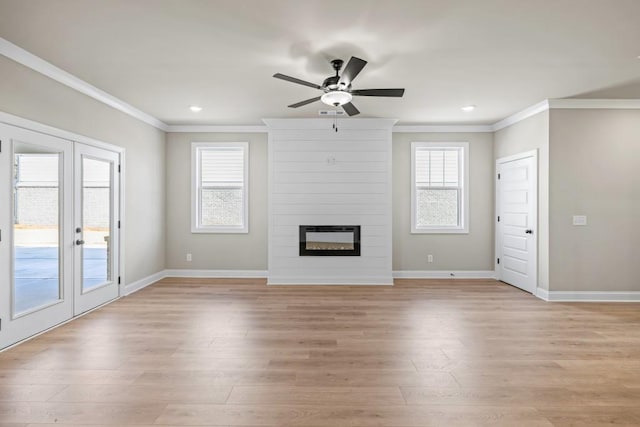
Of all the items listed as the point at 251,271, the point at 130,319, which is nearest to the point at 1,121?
the point at 130,319

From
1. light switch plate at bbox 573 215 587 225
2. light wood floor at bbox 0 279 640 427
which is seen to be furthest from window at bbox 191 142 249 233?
light switch plate at bbox 573 215 587 225

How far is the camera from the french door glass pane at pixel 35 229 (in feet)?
11.2

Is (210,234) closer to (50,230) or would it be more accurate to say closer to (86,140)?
(86,140)

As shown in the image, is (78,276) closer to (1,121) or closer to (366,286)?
(1,121)

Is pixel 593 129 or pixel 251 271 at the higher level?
pixel 593 129

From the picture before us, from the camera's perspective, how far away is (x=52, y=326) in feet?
12.5

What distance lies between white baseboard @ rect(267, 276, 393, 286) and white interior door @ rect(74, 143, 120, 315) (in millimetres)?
2360

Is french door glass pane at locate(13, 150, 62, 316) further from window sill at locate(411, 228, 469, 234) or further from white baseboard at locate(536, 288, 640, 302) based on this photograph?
white baseboard at locate(536, 288, 640, 302)

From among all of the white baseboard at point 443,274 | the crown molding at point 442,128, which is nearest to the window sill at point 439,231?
the white baseboard at point 443,274

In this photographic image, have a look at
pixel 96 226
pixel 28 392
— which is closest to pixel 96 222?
pixel 96 226

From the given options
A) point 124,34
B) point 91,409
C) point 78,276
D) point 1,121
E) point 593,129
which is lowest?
point 91,409

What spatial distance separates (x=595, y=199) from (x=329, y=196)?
3.80m

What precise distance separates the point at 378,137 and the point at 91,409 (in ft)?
16.9

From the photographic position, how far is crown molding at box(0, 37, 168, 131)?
322 cm
